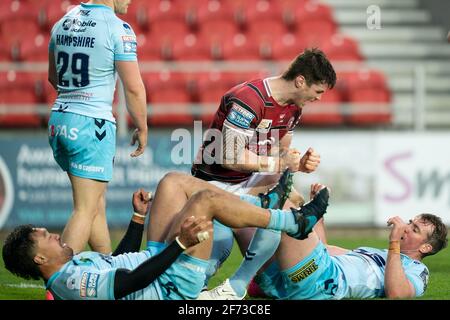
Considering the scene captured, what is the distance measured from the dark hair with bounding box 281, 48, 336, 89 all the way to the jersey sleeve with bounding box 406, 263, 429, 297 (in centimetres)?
132

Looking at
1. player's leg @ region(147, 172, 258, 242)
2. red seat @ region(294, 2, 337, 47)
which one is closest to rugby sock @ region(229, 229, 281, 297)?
player's leg @ region(147, 172, 258, 242)

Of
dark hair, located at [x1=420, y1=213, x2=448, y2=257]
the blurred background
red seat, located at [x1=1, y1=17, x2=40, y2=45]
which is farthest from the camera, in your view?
red seat, located at [x1=1, y1=17, x2=40, y2=45]

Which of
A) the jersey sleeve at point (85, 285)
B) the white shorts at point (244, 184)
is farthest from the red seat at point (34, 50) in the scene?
the jersey sleeve at point (85, 285)

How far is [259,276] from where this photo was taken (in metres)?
6.18

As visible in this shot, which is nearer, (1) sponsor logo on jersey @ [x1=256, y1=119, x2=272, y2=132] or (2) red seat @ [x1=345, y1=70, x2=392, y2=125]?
(1) sponsor logo on jersey @ [x1=256, y1=119, x2=272, y2=132]

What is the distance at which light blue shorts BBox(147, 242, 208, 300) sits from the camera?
5.32 metres

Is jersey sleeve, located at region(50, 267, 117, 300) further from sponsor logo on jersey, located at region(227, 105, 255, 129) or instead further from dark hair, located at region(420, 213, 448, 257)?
dark hair, located at region(420, 213, 448, 257)

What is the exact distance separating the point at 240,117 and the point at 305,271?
1107 mm

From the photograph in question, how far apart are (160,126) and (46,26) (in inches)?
118

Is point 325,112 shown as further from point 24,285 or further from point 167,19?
point 24,285

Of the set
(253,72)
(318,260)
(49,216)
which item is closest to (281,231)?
(318,260)

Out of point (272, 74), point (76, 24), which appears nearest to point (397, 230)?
point (76, 24)

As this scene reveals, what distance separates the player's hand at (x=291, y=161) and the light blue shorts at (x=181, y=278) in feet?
3.70
